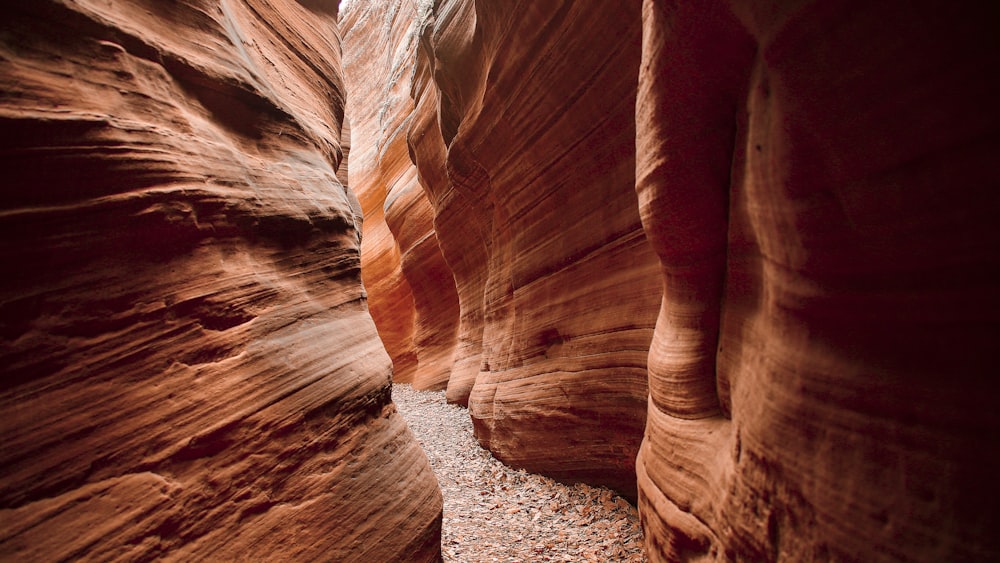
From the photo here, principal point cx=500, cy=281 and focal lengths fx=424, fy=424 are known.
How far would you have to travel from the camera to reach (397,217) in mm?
11164

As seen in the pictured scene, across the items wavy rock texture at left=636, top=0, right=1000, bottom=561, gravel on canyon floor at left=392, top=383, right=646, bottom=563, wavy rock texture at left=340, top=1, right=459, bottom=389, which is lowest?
gravel on canyon floor at left=392, top=383, right=646, bottom=563

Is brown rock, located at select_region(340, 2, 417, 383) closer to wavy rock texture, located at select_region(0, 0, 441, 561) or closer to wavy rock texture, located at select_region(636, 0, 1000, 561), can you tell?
wavy rock texture, located at select_region(0, 0, 441, 561)

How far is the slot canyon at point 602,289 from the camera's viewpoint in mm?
1175

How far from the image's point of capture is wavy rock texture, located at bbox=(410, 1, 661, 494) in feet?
12.1

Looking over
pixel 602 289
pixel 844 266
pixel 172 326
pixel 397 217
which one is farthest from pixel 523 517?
pixel 397 217

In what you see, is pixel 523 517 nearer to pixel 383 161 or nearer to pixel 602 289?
pixel 602 289

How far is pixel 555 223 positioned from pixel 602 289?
1060 mm

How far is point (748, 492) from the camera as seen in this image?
5.69 feet

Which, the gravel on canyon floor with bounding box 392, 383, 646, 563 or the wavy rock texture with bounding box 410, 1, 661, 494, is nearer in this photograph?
the gravel on canyon floor with bounding box 392, 383, 646, 563

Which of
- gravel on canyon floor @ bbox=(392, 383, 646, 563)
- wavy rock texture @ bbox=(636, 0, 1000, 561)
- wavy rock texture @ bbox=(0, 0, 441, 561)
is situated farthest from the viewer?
gravel on canyon floor @ bbox=(392, 383, 646, 563)

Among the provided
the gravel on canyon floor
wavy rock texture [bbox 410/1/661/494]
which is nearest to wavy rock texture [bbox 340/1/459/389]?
wavy rock texture [bbox 410/1/661/494]

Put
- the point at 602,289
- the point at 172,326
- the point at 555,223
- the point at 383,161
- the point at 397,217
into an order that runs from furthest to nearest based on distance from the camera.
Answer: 1. the point at 383,161
2. the point at 397,217
3. the point at 555,223
4. the point at 602,289
5. the point at 172,326

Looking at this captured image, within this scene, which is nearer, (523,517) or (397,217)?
(523,517)

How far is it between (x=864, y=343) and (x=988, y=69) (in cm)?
78
